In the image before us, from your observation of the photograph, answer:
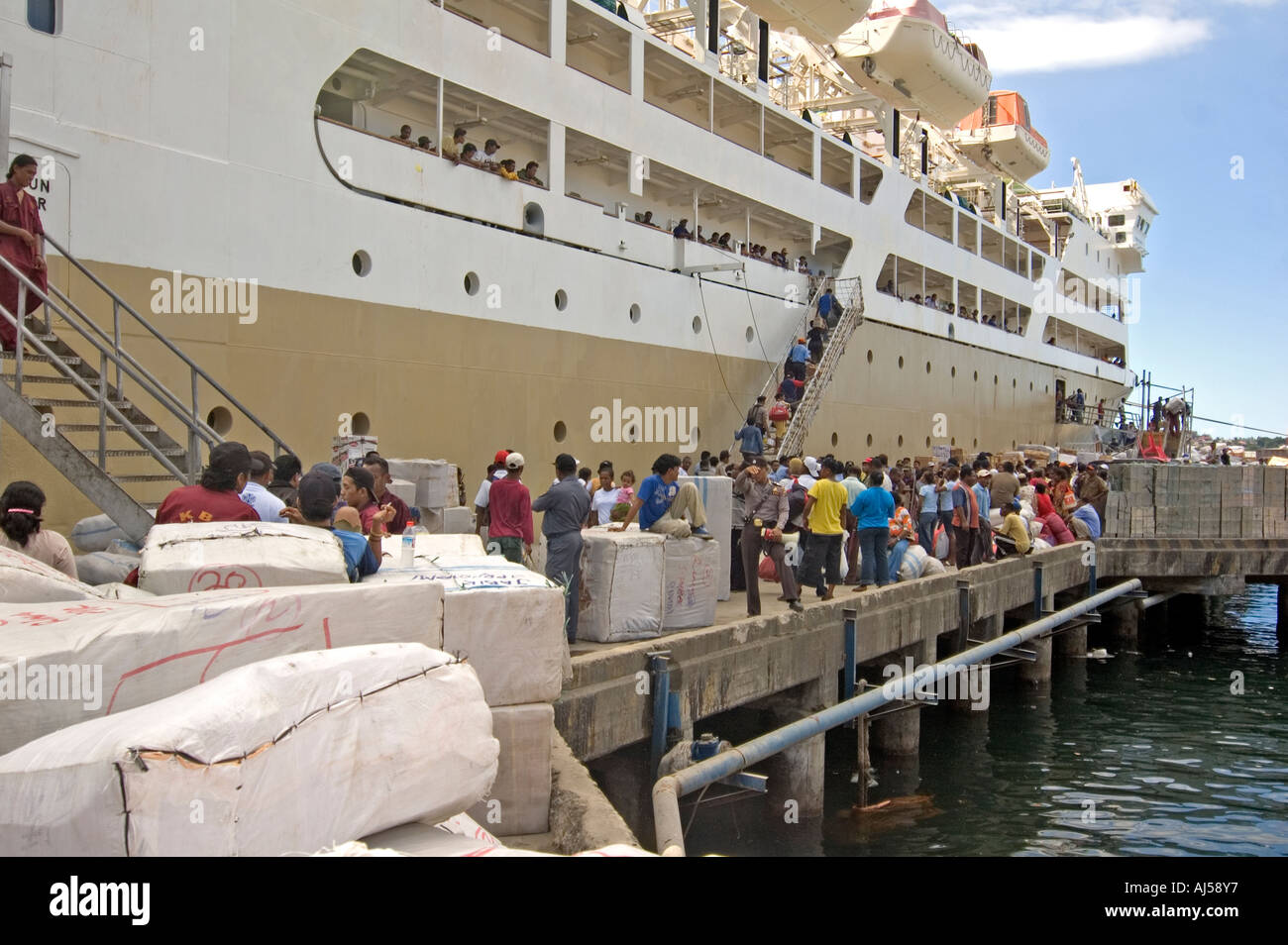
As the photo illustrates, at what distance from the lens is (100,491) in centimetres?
651

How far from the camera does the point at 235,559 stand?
431cm

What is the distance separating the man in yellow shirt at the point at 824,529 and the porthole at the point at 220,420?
5577 mm

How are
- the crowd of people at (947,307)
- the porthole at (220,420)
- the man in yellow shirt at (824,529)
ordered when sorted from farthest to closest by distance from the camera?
the crowd of people at (947,307), the porthole at (220,420), the man in yellow shirt at (824,529)

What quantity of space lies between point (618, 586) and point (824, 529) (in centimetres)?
290

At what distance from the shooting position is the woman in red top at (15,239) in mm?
6633

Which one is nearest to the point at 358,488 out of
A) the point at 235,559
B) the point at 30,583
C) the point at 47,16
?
the point at 235,559

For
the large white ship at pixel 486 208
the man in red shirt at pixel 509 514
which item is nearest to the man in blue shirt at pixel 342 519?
the man in red shirt at pixel 509 514

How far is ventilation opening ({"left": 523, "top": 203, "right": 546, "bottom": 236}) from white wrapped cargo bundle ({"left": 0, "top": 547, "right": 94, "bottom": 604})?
1037 centimetres

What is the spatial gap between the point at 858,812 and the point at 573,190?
10815 millimetres

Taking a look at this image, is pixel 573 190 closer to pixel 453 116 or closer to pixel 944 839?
pixel 453 116

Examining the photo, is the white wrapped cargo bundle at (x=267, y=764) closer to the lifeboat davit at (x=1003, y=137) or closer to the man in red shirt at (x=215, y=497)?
the man in red shirt at (x=215, y=497)

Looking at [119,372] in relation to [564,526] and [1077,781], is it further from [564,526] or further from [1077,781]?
[1077,781]
